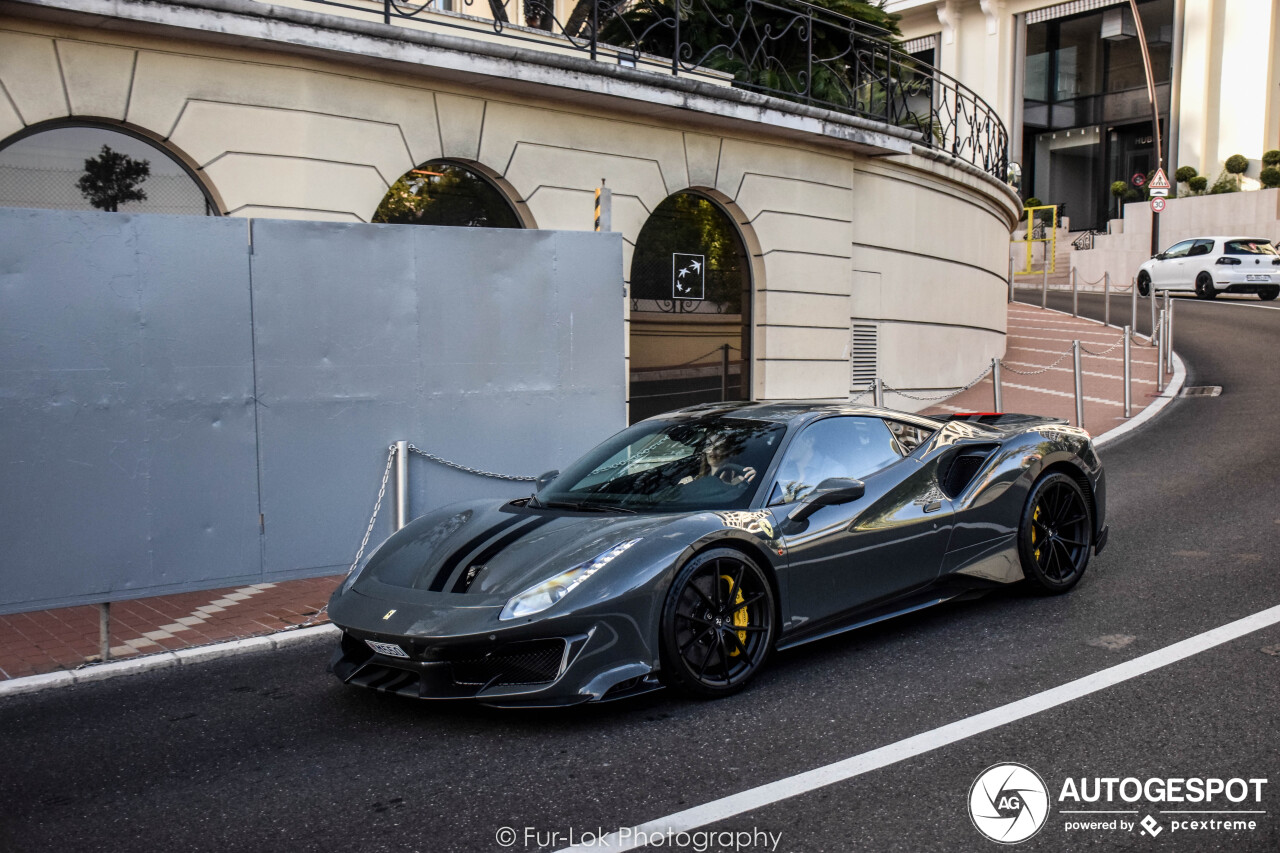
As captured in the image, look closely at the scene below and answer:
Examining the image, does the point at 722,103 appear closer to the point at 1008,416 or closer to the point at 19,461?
the point at 1008,416

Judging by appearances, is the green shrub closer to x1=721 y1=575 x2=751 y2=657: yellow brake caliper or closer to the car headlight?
x1=721 y1=575 x2=751 y2=657: yellow brake caliper

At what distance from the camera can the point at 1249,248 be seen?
28.3 meters

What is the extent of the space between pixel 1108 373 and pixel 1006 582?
13.2 m

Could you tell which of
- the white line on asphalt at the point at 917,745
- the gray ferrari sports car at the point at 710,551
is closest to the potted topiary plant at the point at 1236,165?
the gray ferrari sports car at the point at 710,551

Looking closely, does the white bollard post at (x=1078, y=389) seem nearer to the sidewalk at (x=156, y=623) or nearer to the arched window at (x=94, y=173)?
the sidewalk at (x=156, y=623)

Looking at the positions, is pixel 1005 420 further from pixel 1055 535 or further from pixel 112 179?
pixel 112 179

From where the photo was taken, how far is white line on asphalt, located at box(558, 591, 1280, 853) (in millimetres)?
3516

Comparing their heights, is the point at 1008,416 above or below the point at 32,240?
below

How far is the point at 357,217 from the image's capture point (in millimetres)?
10031

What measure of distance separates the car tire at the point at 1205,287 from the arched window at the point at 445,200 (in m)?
23.2

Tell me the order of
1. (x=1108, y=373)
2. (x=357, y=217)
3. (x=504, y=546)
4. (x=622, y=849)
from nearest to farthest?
(x=622, y=849)
(x=504, y=546)
(x=357, y=217)
(x=1108, y=373)

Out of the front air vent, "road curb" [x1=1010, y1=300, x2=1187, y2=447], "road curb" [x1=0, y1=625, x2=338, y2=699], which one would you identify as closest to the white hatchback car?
"road curb" [x1=1010, y1=300, x2=1187, y2=447]

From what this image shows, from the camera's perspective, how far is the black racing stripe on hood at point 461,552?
4.69m

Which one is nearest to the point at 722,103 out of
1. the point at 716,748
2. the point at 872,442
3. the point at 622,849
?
the point at 872,442
